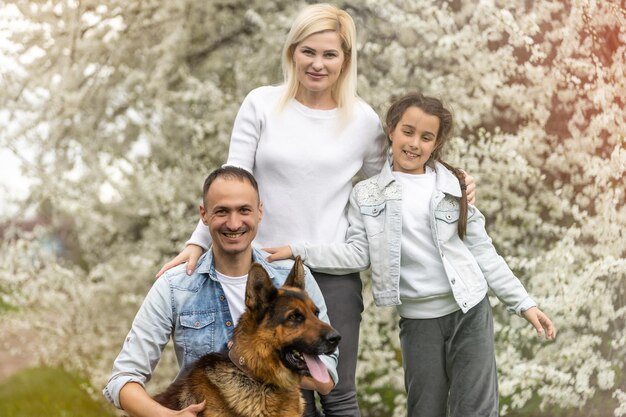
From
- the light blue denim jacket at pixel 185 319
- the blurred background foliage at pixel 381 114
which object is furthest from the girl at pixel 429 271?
the blurred background foliage at pixel 381 114

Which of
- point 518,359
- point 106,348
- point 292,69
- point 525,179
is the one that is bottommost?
point 106,348

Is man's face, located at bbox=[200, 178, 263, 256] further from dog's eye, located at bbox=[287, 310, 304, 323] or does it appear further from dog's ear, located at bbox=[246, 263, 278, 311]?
dog's eye, located at bbox=[287, 310, 304, 323]

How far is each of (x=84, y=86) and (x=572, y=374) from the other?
4.72m

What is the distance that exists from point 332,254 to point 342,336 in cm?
36

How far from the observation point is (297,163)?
11.4ft

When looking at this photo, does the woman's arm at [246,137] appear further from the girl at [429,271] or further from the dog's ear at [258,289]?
the dog's ear at [258,289]

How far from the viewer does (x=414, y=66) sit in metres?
6.73

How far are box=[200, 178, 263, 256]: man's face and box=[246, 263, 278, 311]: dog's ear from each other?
0.89 feet

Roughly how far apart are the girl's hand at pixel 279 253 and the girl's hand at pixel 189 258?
0.28 m

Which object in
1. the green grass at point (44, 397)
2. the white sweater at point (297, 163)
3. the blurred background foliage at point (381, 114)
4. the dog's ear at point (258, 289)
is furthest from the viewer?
the green grass at point (44, 397)

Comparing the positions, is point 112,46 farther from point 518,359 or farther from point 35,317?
point 518,359

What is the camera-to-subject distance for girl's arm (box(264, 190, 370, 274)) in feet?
11.1

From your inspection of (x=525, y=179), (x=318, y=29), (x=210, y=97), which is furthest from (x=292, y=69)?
(x=525, y=179)

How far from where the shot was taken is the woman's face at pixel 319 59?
3479 millimetres
